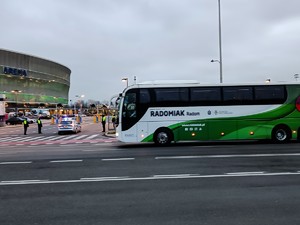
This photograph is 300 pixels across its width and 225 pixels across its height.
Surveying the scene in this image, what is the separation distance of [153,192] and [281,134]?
13.8 meters

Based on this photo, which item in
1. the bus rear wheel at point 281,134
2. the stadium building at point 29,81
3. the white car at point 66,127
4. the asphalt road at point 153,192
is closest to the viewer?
A: the asphalt road at point 153,192

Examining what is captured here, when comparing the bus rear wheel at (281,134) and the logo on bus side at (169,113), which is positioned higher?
the logo on bus side at (169,113)

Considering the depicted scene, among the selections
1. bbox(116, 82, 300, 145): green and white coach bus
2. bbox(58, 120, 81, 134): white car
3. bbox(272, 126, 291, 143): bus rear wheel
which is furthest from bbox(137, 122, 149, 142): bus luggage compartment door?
bbox(58, 120, 81, 134): white car

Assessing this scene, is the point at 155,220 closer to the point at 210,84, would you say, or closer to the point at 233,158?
the point at 233,158

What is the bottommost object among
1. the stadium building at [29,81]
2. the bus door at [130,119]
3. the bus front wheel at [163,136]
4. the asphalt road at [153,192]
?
the asphalt road at [153,192]

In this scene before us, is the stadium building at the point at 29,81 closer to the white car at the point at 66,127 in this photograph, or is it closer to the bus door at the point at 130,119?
the white car at the point at 66,127

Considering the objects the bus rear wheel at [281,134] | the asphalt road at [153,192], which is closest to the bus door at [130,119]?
the asphalt road at [153,192]

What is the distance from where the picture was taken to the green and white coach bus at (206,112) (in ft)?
60.3

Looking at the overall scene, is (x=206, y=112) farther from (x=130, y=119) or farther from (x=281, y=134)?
(x=281, y=134)

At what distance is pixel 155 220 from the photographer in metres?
5.42

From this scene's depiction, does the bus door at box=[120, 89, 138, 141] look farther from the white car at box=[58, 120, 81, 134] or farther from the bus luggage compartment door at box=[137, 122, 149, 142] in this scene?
the white car at box=[58, 120, 81, 134]

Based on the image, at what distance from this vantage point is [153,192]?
7.35 m

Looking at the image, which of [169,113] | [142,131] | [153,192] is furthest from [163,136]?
[153,192]

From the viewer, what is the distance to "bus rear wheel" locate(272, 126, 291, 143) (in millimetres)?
18781
